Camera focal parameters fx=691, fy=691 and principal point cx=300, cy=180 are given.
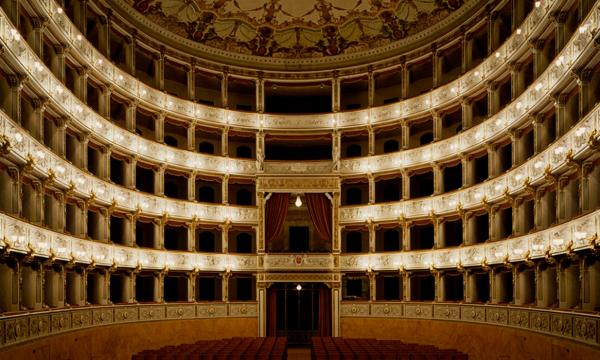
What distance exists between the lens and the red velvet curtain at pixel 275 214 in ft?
132

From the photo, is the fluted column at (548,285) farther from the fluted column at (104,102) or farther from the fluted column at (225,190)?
the fluted column at (104,102)

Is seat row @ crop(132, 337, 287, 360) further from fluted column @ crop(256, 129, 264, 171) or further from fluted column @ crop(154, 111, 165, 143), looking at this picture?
fluted column @ crop(256, 129, 264, 171)

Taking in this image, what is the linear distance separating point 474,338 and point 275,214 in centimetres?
1389

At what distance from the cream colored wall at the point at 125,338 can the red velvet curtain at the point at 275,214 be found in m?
4.99

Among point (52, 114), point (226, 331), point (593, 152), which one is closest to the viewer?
point (593, 152)

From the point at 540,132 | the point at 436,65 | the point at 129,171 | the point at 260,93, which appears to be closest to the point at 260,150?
the point at 260,93

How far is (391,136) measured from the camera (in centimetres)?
4259

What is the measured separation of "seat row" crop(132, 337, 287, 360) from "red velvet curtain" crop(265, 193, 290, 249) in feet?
33.3

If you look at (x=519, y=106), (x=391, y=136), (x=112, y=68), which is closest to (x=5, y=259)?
(x=112, y=68)

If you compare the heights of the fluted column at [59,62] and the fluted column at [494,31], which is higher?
the fluted column at [494,31]

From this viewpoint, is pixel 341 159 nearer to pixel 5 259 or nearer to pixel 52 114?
pixel 52 114

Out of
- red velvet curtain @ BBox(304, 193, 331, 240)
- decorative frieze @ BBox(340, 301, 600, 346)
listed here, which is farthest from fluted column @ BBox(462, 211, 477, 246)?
red velvet curtain @ BBox(304, 193, 331, 240)

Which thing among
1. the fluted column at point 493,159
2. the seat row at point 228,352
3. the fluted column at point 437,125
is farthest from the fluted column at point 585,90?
the fluted column at point 437,125

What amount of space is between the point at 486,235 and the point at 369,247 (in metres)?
7.36
